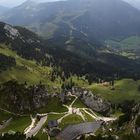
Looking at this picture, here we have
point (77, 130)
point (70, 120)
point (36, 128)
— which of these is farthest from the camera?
point (70, 120)

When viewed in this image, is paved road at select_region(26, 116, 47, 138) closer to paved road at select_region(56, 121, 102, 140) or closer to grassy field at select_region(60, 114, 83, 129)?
grassy field at select_region(60, 114, 83, 129)

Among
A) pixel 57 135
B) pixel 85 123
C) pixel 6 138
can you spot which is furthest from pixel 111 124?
pixel 6 138

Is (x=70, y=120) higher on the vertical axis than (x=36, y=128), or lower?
lower

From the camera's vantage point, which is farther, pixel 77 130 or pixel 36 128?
pixel 36 128

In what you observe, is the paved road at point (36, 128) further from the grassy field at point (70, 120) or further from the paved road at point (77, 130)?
the paved road at point (77, 130)

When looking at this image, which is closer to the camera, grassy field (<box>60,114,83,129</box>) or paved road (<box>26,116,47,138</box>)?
paved road (<box>26,116,47,138</box>)

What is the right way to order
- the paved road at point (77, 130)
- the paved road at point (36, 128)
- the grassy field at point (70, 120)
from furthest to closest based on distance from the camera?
the grassy field at point (70, 120) → the paved road at point (36, 128) → the paved road at point (77, 130)

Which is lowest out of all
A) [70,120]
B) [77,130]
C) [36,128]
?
[70,120]

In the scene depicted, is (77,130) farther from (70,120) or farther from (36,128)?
(70,120)

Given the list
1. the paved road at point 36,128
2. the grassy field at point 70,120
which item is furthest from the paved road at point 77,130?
the paved road at point 36,128

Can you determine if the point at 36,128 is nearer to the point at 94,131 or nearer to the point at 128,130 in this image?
the point at 94,131

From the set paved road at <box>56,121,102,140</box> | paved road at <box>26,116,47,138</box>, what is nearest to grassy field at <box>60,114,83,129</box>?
paved road at <box>56,121,102,140</box>

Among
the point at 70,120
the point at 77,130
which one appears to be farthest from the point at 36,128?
the point at 77,130
